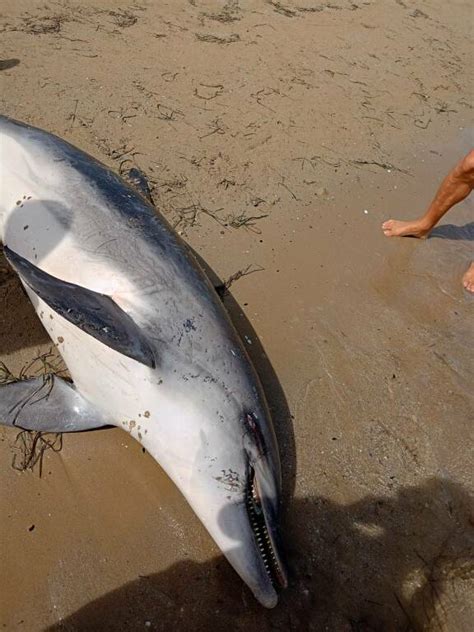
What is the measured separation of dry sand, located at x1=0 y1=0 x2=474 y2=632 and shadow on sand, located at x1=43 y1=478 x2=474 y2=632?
0.04 feet

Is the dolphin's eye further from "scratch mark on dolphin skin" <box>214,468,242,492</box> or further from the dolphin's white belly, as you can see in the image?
"scratch mark on dolphin skin" <box>214,468,242,492</box>

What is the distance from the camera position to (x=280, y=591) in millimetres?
3201

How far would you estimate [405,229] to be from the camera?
5.83 m

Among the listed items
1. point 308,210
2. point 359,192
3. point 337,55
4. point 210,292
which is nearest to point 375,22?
point 337,55

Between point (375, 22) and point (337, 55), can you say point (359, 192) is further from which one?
point (375, 22)

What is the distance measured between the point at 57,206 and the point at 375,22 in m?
8.60

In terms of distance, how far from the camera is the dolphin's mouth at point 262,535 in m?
3.14

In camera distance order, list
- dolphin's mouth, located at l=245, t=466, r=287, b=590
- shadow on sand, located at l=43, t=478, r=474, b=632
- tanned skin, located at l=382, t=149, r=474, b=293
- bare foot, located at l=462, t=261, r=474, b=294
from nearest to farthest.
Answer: shadow on sand, located at l=43, t=478, r=474, b=632
dolphin's mouth, located at l=245, t=466, r=287, b=590
tanned skin, located at l=382, t=149, r=474, b=293
bare foot, located at l=462, t=261, r=474, b=294

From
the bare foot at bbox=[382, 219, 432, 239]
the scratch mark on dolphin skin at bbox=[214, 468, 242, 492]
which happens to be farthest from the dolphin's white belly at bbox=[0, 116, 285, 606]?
the bare foot at bbox=[382, 219, 432, 239]

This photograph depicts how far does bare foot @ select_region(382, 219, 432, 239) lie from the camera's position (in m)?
5.80

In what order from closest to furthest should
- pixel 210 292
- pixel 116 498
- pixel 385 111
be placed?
pixel 116 498, pixel 210 292, pixel 385 111

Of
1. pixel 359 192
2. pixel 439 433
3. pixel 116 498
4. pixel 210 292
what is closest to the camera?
pixel 116 498

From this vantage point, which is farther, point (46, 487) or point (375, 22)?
point (375, 22)

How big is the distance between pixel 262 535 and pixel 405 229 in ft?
12.6
